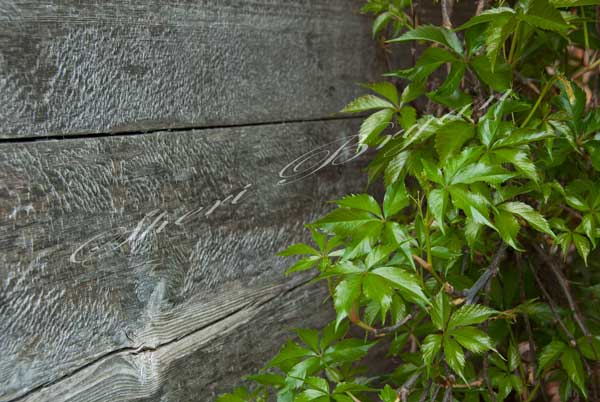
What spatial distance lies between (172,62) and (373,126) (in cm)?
31

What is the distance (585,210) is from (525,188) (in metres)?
0.13

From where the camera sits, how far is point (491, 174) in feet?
2.39

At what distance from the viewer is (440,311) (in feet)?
2.54

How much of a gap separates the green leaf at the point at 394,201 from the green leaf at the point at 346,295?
117 mm

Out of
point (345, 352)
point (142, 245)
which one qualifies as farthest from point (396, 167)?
point (142, 245)

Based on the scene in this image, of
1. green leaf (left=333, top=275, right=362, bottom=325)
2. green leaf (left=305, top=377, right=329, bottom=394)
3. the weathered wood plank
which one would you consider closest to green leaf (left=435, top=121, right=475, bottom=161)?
green leaf (left=333, top=275, right=362, bottom=325)

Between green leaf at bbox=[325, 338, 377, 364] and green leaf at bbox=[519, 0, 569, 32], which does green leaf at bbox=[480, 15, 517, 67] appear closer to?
green leaf at bbox=[519, 0, 569, 32]

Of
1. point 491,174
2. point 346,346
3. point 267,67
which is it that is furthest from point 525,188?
point 267,67

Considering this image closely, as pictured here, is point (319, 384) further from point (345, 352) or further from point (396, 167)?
point (396, 167)

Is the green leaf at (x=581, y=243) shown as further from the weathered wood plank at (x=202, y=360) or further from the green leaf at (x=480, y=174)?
the weathered wood plank at (x=202, y=360)

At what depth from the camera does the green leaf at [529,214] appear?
780 millimetres

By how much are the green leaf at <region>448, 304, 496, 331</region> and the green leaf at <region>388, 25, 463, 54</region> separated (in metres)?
0.36

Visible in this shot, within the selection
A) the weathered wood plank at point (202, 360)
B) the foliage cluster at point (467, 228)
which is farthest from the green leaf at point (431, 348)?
the weathered wood plank at point (202, 360)

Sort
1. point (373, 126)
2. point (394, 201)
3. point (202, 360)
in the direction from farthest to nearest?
point (202, 360)
point (373, 126)
point (394, 201)
